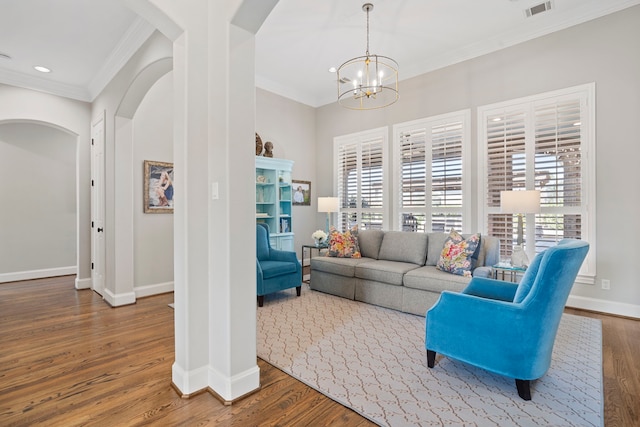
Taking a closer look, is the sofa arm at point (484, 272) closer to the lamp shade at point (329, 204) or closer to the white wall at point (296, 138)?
the lamp shade at point (329, 204)

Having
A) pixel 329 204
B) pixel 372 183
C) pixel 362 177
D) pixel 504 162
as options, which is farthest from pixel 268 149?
pixel 504 162

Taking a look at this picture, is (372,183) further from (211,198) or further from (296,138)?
(211,198)

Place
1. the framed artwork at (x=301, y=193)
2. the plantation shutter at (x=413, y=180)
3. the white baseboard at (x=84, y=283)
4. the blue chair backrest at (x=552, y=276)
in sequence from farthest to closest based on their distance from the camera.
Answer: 1. the framed artwork at (x=301, y=193)
2. the plantation shutter at (x=413, y=180)
3. the white baseboard at (x=84, y=283)
4. the blue chair backrest at (x=552, y=276)

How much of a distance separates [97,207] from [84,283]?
1246mm

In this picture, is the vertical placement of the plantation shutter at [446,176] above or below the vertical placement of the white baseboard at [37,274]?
above

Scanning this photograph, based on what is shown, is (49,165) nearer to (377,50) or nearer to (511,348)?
(377,50)

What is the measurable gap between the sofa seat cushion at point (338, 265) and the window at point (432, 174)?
127cm

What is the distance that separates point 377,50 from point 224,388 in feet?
14.7

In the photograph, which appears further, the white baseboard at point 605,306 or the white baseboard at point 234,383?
the white baseboard at point 605,306

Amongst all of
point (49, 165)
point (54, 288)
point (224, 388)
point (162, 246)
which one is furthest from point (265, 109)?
point (224, 388)

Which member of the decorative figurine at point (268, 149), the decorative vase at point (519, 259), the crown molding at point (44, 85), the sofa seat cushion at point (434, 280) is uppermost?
the crown molding at point (44, 85)

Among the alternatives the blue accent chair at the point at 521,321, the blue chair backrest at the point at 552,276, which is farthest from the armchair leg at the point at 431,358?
the blue chair backrest at the point at 552,276

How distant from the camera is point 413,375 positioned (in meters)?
2.29

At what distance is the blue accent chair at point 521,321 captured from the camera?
1882 millimetres
